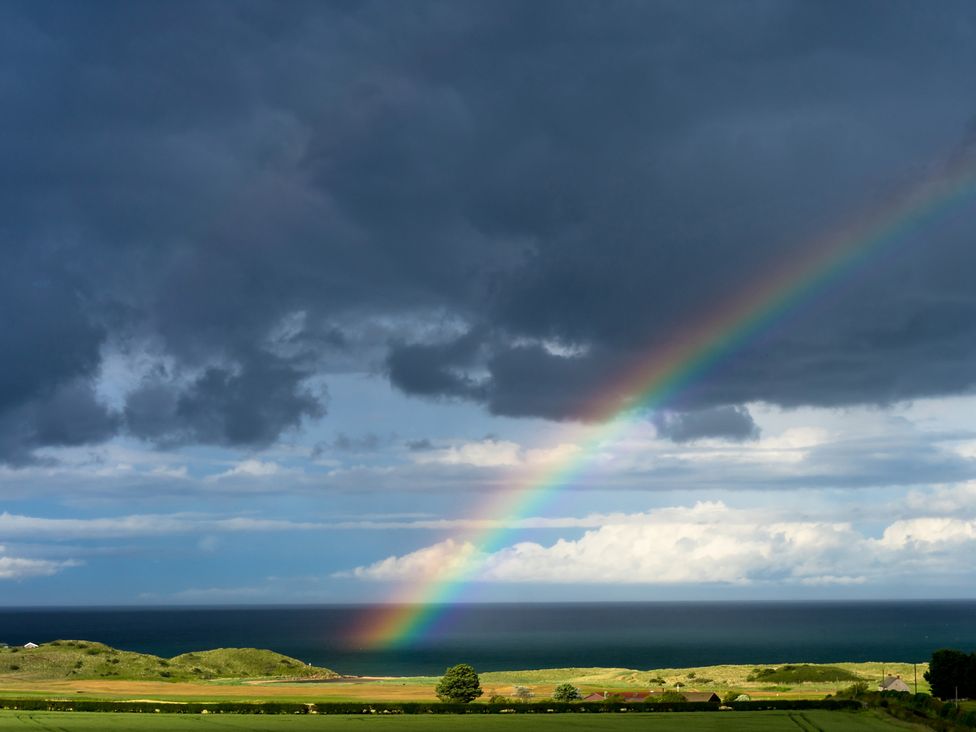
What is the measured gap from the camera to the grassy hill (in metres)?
157

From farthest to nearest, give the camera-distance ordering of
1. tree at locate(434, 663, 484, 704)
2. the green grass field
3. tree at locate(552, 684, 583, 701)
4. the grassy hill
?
the grassy hill, tree at locate(552, 684, 583, 701), tree at locate(434, 663, 484, 704), the green grass field

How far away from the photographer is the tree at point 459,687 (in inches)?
4262

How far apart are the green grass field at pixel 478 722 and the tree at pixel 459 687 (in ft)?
40.2

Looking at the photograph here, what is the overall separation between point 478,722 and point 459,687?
63.4 ft

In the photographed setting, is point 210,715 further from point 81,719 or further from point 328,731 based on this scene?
point 328,731

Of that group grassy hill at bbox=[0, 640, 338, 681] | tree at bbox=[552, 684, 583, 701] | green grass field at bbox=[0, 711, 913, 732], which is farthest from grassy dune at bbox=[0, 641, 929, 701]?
green grass field at bbox=[0, 711, 913, 732]

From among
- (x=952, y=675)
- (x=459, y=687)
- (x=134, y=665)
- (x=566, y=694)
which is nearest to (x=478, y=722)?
(x=459, y=687)

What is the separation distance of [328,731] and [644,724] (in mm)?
26500

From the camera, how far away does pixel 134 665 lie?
166 metres

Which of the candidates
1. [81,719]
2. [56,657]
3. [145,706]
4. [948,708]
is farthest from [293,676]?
[948,708]

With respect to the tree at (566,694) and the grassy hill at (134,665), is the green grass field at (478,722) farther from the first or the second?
the grassy hill at (134,665)

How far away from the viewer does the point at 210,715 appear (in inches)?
3720

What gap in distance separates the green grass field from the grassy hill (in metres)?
64.6

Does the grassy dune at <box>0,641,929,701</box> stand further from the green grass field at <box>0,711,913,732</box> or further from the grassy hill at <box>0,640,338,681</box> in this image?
the green grass field at <box>0,711,913,732</box>
